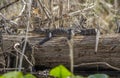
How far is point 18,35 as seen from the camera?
9.44ft

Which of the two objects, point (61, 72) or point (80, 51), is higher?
point (61, 72)

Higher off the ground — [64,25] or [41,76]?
[64,25]

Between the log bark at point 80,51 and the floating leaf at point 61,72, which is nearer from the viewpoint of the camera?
the floating leaf at point 61,72

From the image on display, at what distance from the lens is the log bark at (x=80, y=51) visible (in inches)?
105

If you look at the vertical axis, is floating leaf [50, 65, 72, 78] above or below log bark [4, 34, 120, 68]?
above

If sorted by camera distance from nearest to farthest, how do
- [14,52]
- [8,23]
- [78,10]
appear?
[14,52] < [8,23] < [78,10]

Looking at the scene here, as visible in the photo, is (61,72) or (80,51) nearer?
(61,72)

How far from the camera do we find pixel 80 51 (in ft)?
8.91

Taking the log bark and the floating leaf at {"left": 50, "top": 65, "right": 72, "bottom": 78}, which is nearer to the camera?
the floating leaf at {"left": 50, "top": 65, "right": 72, "bottom": 78}

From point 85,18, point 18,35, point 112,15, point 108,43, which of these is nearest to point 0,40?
point 18,35

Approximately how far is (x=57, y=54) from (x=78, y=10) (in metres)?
1.24

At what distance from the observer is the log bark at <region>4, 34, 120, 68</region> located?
8.79 feet

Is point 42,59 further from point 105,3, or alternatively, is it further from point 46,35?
point 105,3

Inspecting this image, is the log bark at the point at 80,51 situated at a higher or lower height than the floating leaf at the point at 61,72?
lower
